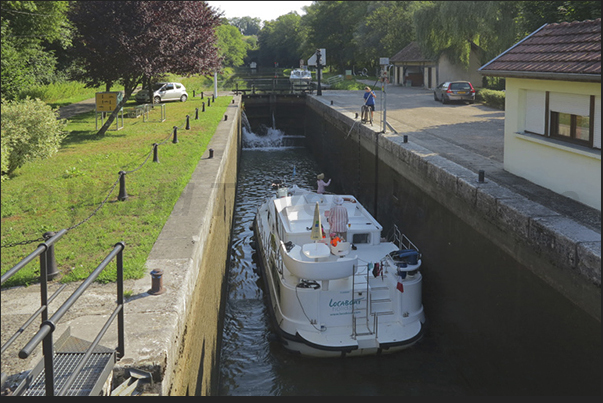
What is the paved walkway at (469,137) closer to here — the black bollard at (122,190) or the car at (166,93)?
the black bollard at (122,190)

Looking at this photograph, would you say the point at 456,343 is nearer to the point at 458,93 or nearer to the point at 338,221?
the point at 338,221

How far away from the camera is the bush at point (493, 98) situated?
23.9 metres

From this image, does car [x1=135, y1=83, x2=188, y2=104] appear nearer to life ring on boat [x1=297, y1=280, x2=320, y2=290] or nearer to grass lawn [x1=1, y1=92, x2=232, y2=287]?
grass lawn [x1=1, y1=92, x2=232, y2=287]

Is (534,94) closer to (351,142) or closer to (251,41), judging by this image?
(351,142)

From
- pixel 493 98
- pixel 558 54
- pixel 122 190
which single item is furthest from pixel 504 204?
pixel 493 98

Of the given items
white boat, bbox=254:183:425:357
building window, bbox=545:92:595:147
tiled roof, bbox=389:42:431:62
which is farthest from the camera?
tiled roof, bbox=389:42:431:62

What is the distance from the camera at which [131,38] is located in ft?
57.7

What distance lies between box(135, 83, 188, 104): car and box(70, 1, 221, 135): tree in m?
11.9

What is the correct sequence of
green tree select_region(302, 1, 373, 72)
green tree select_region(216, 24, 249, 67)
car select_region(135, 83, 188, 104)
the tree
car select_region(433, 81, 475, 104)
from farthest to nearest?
green tree select_region(216, 24, 249, 67), green tree select_region(302, 1, 373, 72), car select_region(135, 83, 188, 104), car select_region(433, 81, 475, 104), the tree

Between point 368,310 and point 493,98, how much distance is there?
18.3 m

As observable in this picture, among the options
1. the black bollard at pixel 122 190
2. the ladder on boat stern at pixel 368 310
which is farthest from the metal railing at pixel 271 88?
the ladder on boat stern at pixel 368 310

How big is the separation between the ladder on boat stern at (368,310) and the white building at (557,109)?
3109 millimetres

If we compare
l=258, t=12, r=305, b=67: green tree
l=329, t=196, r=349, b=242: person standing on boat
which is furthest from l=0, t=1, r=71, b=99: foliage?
l=258, t=12, r=305, b=67: green tree

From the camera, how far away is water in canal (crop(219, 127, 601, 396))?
6500 mm
